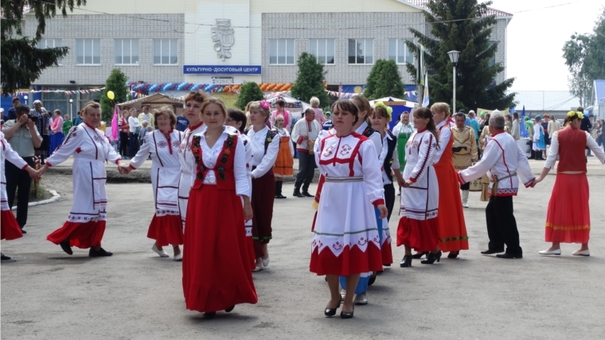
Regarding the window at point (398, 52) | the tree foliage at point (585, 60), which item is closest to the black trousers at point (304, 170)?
the window at point (398, 52)

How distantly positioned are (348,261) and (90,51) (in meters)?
65.5

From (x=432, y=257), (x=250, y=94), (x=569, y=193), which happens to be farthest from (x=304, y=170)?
Result: (x=250, y=94)

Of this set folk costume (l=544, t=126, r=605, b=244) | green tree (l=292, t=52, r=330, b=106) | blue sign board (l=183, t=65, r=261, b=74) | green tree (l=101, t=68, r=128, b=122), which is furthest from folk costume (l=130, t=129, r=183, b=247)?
blue sign board (l=183, t=65, r=261, b=74)

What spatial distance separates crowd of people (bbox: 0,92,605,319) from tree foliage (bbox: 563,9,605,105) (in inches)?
3704

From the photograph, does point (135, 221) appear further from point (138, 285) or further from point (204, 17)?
point (204, 17)

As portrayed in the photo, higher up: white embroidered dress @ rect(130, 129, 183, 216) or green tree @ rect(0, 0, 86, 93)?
green tree @ rect(0, 0, 86, 93)

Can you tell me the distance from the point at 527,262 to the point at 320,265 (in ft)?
13.7

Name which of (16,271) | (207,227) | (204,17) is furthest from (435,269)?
(204,17)

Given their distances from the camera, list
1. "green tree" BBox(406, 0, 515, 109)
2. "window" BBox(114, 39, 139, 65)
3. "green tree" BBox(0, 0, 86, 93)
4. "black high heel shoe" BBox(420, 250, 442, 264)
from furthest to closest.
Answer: "window" BBox(114, 39, 139, 65), "green tree" BBox(406, 0, 515, 109), "green tree" BBox(0, 0, 86, 93), "black high heel shoe" BBox(420, 250, 442, 264)

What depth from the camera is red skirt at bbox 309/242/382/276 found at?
8023 millimetres

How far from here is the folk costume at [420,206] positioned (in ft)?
36.3

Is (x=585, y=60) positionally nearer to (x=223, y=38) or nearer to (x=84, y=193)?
(x=223, y=38)

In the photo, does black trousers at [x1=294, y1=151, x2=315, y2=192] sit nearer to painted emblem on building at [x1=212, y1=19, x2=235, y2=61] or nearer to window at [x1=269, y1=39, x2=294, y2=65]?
painted emblem on building at [x1=212, y1=19, x2=235, y2=61]

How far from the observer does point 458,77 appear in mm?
57625
